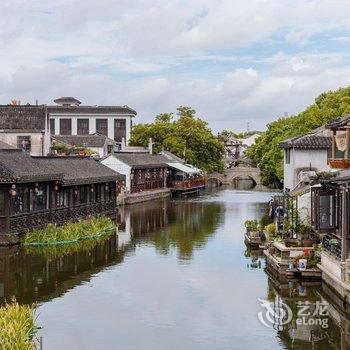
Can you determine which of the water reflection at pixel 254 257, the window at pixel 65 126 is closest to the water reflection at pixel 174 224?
the water reflection at pixel 254 257

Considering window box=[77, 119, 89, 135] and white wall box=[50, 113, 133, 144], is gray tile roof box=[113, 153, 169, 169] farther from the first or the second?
window box=[77, 119, 89, 135]

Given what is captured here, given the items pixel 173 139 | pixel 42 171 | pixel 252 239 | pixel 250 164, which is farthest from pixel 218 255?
pixel 250 164

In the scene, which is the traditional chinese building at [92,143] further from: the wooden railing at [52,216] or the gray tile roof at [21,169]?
the gray tile roof at [21,169]

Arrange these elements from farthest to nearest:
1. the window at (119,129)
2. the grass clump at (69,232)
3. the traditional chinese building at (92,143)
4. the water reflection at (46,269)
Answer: the window at (119,129) < the traditional chinese building at (92,143) < the grass clump at (69,232) < the water reflection at (46,269)

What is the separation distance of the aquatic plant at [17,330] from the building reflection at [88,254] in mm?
5383

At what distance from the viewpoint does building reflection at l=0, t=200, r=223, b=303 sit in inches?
1000

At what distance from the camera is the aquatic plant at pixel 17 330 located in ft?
50.1

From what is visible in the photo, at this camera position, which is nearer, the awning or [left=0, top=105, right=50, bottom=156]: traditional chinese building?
[left=0, top=105, right=50, bottom=156]: traditional chinese building

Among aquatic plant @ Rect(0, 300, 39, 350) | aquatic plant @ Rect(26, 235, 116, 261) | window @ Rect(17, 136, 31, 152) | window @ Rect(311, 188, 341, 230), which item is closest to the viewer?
aquatic plant @ Rect(0, 300, 39, 350)

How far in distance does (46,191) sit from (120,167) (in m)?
31.4

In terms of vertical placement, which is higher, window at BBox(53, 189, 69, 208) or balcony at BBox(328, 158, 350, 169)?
balcony at BBox(328, 158, 350, 169)

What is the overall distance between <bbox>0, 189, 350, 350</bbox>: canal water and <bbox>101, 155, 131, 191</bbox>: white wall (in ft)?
100

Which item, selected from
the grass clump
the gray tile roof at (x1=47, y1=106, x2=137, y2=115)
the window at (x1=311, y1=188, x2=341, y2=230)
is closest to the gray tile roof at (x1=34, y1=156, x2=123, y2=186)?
the grass clump

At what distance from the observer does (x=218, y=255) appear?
110ft
